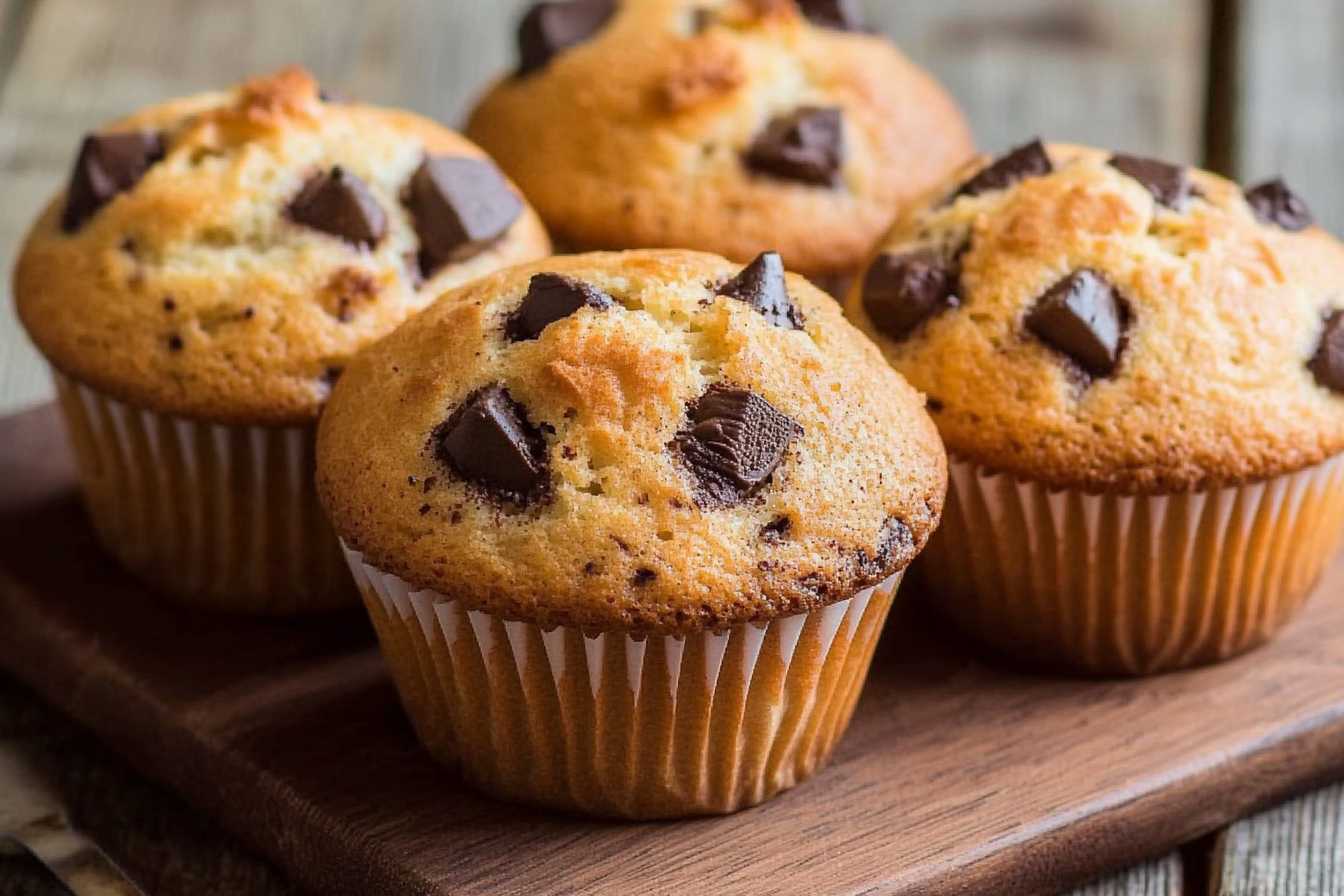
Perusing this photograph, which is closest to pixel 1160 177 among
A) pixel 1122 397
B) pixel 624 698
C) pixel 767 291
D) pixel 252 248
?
pixel 1122 397

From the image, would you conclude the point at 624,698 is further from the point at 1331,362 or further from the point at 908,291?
the point at 1331,362

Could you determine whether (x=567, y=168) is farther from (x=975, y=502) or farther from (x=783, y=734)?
(x=783, y=734)

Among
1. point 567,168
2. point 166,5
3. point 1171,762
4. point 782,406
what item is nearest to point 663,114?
point 567,168

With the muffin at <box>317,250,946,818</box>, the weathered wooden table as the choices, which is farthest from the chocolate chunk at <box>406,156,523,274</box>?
the weathered wooden table

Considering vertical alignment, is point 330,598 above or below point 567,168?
below

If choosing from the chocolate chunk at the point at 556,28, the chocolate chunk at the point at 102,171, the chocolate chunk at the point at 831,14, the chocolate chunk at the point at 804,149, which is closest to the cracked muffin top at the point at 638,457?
the chocolate chunk at the point at 102,171

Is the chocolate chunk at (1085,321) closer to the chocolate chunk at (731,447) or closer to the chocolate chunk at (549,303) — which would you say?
the chocolate chunk at (731,447)
